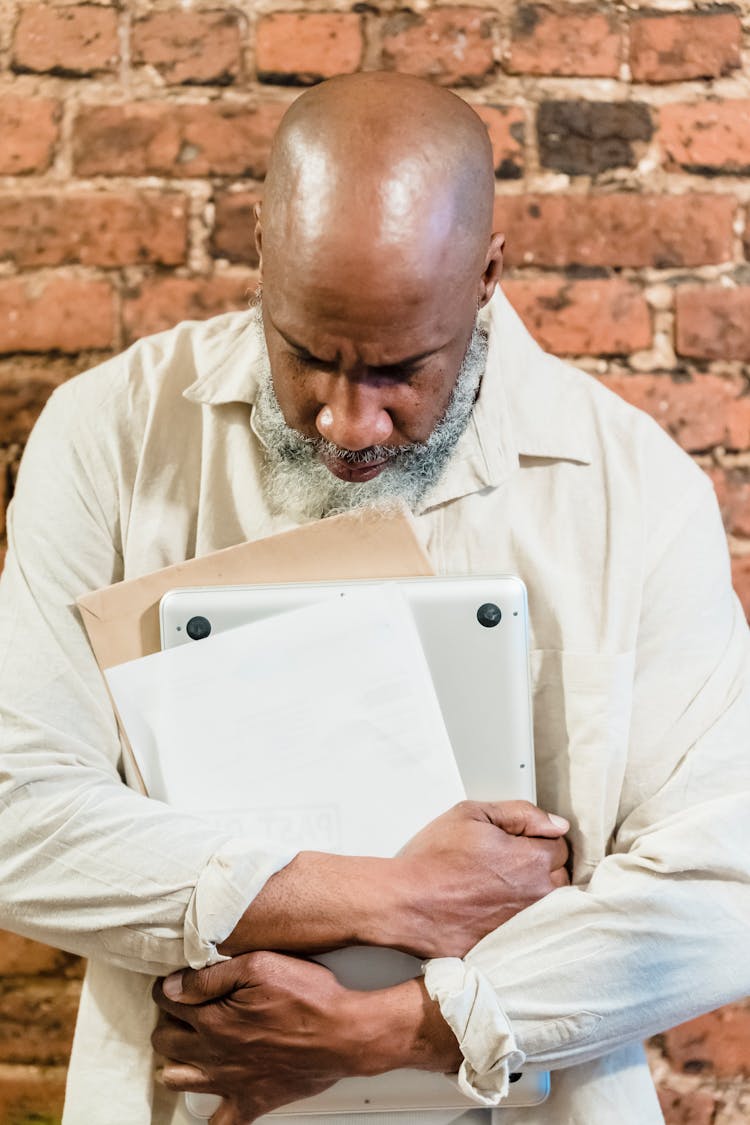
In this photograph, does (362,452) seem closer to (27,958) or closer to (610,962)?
(610,962)

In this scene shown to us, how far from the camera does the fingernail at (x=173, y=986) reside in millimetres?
911

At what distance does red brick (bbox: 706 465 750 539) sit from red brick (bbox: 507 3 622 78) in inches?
15.2

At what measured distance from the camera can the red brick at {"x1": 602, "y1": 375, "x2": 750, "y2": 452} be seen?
1206mm

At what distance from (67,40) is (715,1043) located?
3.71 ft

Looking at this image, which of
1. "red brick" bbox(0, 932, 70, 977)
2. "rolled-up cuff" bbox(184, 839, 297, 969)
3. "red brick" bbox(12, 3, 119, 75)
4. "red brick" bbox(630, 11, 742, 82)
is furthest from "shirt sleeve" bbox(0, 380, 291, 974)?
"red brick" bbox(630, 11, 742, 82)

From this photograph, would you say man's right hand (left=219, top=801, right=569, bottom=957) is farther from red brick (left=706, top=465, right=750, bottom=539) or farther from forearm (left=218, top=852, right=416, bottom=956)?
red brick (left=706, top=465, right=750, bottom=539)

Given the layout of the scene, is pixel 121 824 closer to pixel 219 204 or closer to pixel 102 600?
pixel 102 600

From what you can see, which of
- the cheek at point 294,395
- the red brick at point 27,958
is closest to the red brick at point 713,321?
the cheek at point 294,395

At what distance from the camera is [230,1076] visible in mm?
919

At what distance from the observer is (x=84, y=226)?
3.88 ft

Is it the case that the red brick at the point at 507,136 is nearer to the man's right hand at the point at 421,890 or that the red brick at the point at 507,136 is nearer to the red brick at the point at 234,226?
the red brick at the point at 234,226

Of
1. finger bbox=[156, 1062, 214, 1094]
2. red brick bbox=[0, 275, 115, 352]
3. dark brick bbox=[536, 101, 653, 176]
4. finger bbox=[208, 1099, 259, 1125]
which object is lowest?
finger bbox=[208, 1099, 259, 1125]

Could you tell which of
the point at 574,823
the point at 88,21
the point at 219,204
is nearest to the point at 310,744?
the point at 574,823

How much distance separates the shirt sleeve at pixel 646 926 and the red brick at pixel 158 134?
2.03 ft
